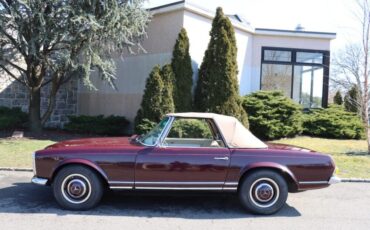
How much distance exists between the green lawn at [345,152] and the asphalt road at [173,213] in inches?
90.9

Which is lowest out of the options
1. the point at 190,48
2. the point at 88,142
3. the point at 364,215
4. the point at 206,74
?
the point at 364,215

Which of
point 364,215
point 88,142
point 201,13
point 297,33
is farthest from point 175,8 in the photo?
point 364,215

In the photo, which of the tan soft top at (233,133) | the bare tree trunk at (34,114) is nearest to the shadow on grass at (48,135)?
the bare tree trunk at (34,114)

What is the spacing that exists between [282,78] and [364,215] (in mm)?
11571

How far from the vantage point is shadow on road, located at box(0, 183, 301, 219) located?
19.0 feet

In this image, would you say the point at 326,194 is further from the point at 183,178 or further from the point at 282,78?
the point at 282,78

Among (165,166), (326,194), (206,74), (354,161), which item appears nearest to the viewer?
(165,166)

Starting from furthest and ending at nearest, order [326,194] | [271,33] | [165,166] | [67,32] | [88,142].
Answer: [271,33] < [67,32] < [326,194] < [88,142] < [165,166]

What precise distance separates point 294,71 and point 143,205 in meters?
12.5

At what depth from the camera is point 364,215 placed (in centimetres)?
610

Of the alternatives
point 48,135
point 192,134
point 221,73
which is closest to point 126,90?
point 48,135

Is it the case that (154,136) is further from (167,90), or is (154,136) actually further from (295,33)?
(295,33)

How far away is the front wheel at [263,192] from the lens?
594cm

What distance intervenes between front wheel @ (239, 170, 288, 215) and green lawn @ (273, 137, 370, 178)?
11.8 feet
